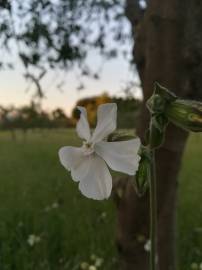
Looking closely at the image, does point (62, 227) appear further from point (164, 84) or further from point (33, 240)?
point (164, 84)

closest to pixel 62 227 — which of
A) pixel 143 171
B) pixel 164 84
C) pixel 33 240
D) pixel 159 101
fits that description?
pixel 33 240

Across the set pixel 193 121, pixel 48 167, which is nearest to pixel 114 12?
pixel 193 121

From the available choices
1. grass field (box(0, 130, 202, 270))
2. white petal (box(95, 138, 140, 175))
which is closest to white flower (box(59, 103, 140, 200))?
white petal (box(95, 138, 140, 175))

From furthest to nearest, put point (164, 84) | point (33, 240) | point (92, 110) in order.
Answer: point (92, 110) → point (33, 240) → point (164, 84)

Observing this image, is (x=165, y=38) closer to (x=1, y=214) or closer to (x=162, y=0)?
(x=162, y=0)

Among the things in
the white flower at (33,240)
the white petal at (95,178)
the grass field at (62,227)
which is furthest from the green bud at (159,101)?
the white flower at (33,240)

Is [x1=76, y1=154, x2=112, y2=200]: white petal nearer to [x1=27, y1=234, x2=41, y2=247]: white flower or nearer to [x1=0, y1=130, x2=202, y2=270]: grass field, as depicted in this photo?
[x1=0, y1=130, x2=202, y2=270]: grass field
